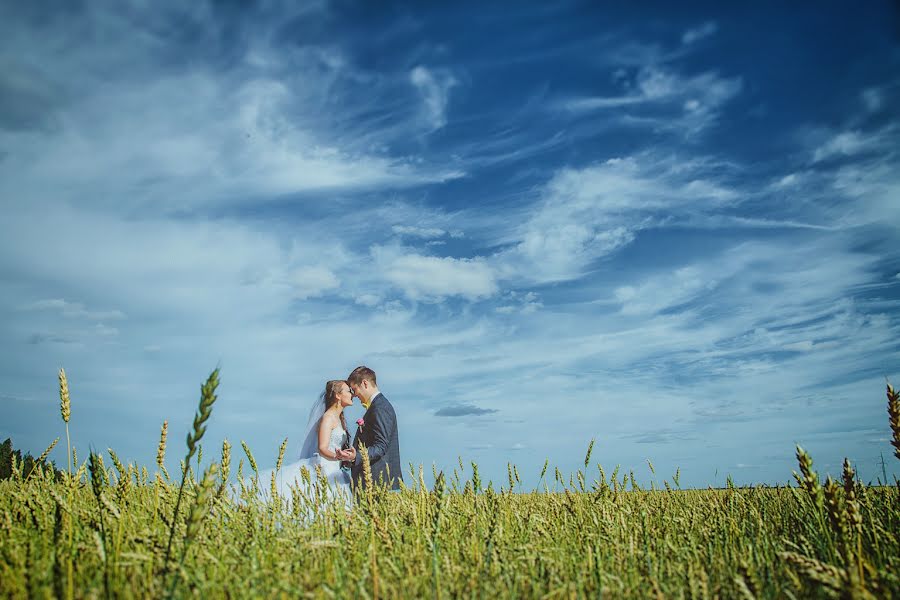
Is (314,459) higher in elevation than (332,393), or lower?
lower

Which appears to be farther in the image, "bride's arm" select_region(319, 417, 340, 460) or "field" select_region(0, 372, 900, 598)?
"bride's arm" select_region(319, 417, 340, 460)

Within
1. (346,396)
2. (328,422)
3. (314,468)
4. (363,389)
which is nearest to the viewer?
(314,468)

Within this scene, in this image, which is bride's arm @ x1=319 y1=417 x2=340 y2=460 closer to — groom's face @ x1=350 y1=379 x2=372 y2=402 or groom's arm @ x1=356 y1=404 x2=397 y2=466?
groom's face @ x1=350 y1=379 x2=372 y2=402

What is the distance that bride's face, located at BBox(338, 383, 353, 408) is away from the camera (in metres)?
12.0

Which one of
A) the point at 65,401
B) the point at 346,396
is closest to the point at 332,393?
the point at 346,396

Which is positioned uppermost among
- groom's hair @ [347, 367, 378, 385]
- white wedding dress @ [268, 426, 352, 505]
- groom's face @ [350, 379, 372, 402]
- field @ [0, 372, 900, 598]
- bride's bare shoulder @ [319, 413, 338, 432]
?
groom's hair @ [347, 367, 378, 385]

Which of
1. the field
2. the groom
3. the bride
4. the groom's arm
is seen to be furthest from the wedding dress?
the field

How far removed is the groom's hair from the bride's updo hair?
1.08 meters

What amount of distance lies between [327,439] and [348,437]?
0.63m

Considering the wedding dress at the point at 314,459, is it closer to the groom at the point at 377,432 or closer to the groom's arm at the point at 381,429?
the groom at the point at 377,432

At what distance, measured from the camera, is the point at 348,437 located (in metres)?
12.1

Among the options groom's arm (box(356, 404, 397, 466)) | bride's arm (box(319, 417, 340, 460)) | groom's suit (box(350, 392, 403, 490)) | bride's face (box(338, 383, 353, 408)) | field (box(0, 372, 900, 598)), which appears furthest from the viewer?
bride's face (box(338, 383, 353, 408))

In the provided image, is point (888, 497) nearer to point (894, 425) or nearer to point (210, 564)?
point (894, 425)

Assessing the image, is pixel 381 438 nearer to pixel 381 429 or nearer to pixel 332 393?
pixel 381 429
